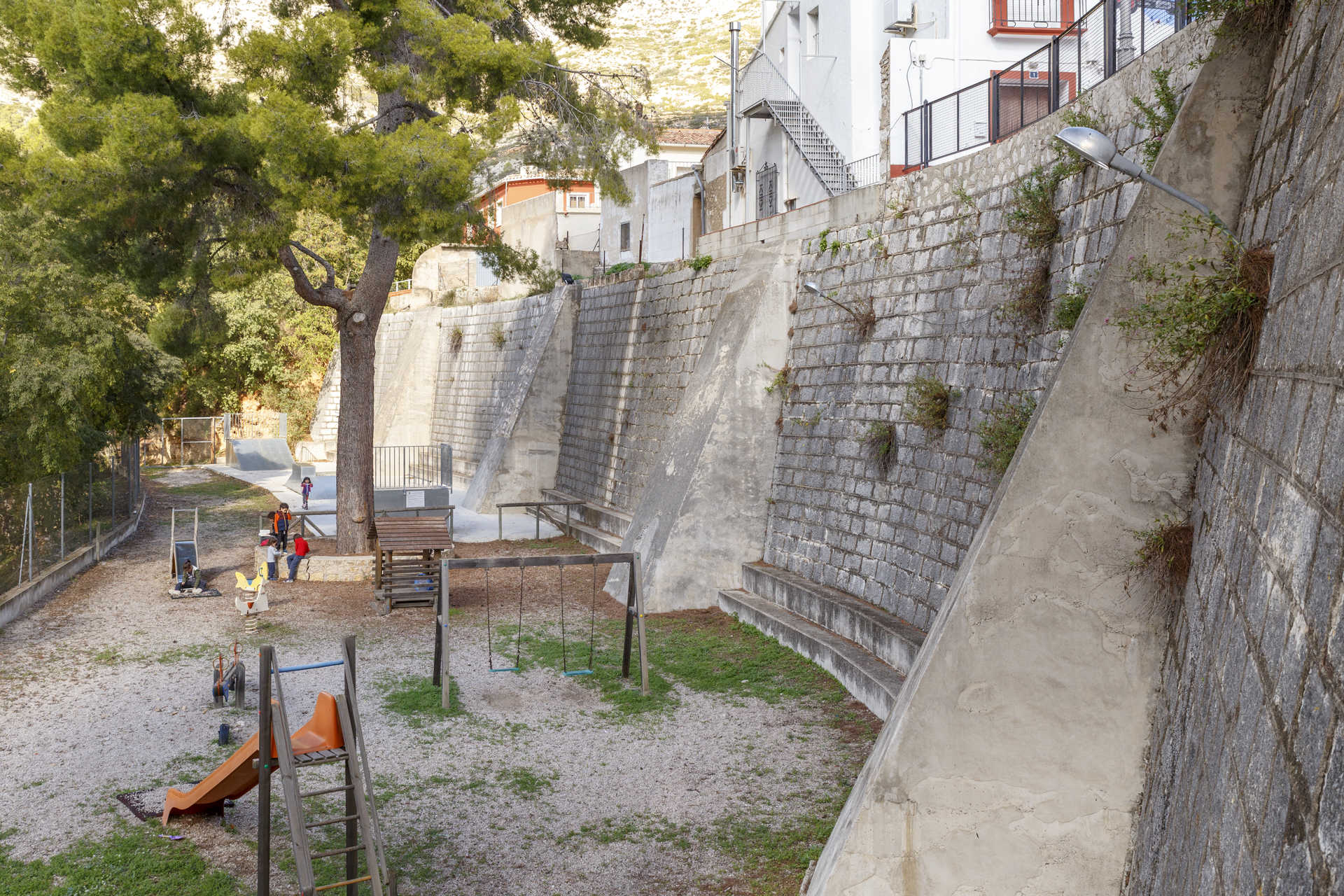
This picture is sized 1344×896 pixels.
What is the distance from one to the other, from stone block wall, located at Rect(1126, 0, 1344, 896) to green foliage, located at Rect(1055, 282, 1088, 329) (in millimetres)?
2606

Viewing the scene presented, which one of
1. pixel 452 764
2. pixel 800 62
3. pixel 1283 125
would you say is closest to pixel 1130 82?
pixel 1283 125

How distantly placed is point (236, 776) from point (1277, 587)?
592cm

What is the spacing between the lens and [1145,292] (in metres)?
4.93

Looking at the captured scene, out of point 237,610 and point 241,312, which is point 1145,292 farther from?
point 241,312

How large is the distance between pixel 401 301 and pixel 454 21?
72.6 ft

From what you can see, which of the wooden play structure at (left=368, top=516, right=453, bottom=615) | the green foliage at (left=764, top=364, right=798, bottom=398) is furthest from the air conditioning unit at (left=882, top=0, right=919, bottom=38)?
the wooden play structure at (left=368, top=516, right=453, bottom=615)

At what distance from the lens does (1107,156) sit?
4.65 m

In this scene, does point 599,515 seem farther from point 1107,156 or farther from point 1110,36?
point 1107,156

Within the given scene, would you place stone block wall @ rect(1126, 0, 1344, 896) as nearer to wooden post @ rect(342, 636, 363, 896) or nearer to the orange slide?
wooden post @ rect(342, 636, 363, 896)

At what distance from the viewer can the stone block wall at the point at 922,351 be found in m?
7.85

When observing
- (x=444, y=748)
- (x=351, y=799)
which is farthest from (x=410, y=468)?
(x=351, y=799)

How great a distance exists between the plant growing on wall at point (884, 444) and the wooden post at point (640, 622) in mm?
2517

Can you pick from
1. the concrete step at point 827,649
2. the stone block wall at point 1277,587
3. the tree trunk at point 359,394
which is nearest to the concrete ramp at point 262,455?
the tree trunk at point 359,394

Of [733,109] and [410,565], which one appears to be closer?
[410,565]
